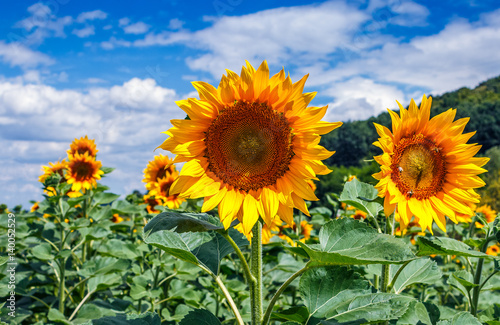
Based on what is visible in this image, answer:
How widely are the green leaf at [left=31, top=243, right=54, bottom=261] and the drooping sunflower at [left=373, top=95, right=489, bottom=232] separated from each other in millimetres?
3428

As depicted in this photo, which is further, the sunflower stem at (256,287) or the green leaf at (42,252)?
the green leaf at (42,252)

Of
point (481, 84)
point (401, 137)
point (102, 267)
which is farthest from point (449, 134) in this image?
point (481, 84)

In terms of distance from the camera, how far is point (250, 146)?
2.11 metres

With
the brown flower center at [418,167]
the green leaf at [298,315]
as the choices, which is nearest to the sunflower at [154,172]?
the brown flower center at [418,167]

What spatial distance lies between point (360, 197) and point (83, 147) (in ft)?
15.6

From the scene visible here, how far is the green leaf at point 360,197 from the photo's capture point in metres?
2.30

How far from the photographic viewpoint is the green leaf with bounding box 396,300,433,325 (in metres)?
2.17

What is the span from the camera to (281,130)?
6.56ft

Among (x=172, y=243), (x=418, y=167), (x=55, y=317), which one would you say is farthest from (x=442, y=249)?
(x=55, y=317)

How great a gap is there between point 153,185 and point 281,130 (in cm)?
418

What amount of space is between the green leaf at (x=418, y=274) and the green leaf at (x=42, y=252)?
3.28m

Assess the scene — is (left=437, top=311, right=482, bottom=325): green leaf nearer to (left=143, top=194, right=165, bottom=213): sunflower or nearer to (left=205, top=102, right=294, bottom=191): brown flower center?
(left=205, top=102, right=294, bottom=191): brown flower center

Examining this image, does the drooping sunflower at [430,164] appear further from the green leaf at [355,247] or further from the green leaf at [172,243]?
the green leaf at [172,243]

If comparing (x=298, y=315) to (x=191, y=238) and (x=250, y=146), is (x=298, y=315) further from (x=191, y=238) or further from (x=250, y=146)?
(x=250, y=146)
